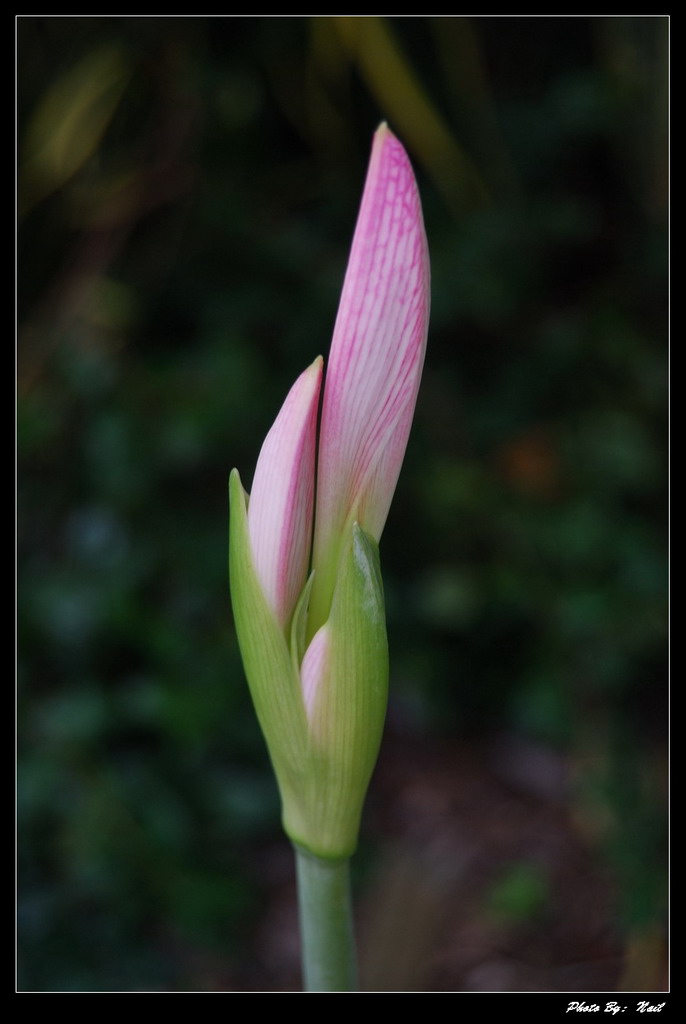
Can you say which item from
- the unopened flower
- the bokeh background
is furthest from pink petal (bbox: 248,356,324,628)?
the bokeh background

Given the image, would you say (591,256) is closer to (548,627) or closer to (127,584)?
(548,627)

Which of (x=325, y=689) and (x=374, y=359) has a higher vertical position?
(x=374, y=359)

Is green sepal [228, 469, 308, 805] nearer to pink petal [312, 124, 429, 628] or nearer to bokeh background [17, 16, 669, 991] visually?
pink petal [312, 124, 429, 628]

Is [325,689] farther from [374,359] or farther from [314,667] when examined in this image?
[374,359]

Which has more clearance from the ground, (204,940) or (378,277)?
(378,277)

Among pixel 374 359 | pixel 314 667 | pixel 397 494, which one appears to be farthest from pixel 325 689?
pixel 397 494
